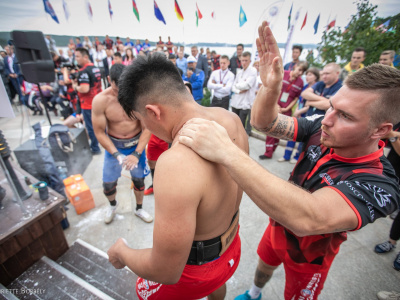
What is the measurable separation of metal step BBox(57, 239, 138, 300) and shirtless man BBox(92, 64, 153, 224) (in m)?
0.62

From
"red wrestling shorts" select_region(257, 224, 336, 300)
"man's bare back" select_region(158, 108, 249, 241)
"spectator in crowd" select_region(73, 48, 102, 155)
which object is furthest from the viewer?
"spectator in crowd" select_region(73, 48, 102, 155)

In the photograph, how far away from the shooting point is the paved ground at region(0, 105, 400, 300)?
2324 millimetres

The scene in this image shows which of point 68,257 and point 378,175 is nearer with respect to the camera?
point 378,175

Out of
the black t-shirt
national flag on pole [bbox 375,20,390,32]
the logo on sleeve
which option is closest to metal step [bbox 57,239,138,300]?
the black t-shirt

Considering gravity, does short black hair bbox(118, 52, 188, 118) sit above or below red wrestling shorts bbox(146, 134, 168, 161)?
above

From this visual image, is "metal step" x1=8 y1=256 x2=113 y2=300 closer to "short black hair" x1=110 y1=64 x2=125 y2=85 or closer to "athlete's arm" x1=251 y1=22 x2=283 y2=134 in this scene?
"athlete's arm" x1=251 y1=22 x2=283 y2=134

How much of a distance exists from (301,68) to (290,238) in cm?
415

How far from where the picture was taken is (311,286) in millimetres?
1592

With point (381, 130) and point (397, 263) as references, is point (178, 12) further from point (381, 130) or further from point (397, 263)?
point (397, 263)

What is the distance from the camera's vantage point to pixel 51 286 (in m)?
2.02

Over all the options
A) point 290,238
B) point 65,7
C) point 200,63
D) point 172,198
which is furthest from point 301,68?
point 65,7

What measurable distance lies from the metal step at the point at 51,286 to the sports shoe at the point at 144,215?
4.01 feet

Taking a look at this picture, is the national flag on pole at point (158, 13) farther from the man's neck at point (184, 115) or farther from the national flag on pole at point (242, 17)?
the man's neck at point (184, 115)

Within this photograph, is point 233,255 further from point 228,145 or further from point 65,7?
point 65,7
